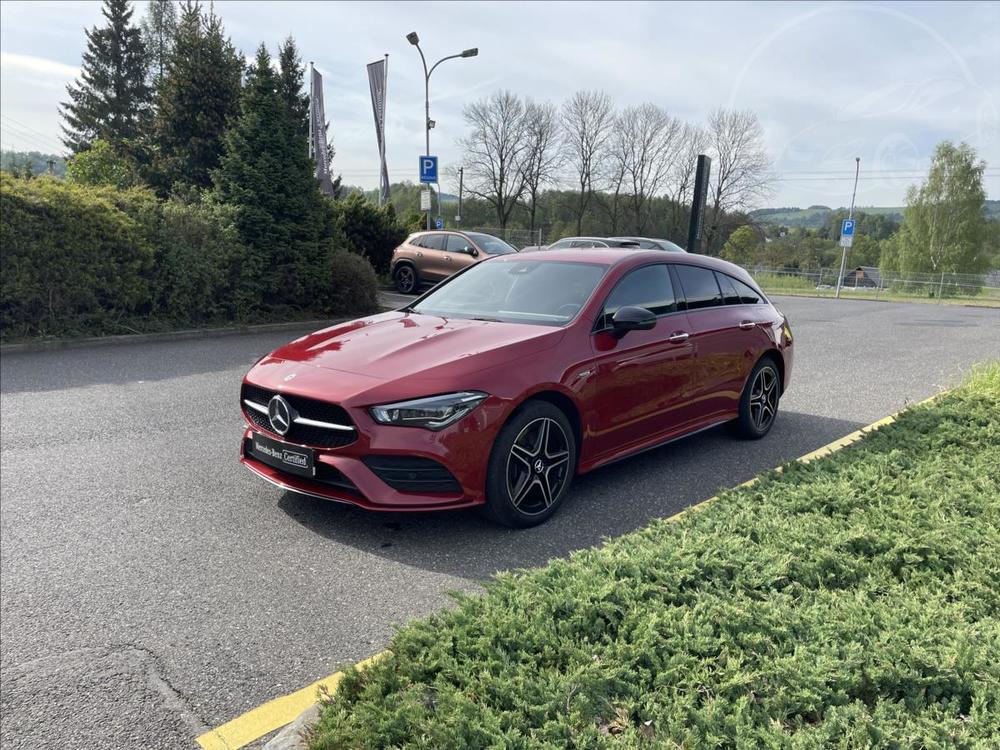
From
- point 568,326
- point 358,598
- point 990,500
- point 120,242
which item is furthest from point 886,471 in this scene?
point 120,242

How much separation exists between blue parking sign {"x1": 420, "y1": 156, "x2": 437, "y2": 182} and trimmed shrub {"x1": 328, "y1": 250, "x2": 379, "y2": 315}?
706cm

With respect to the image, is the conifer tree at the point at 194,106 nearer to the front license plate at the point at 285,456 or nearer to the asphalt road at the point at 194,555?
the asphalt road at the point at 194,555

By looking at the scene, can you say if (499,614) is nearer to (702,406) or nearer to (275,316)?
(702,406)

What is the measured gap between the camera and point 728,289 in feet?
19.6

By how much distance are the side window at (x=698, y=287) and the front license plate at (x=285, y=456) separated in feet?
10.2

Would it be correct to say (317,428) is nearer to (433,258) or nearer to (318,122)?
(433,258)

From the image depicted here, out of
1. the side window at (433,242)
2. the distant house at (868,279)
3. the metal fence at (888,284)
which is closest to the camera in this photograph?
the side window at (433,242)

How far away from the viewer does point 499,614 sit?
7.89ft

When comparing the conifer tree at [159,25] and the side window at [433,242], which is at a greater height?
the conifer tree at [159,25]

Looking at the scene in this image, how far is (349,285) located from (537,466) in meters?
10.7

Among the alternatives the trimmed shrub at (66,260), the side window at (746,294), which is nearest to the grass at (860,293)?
the side window at (746,294)

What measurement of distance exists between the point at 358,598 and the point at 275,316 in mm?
10571

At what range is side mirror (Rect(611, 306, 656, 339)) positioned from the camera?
449cm

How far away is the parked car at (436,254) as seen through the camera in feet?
57.1
